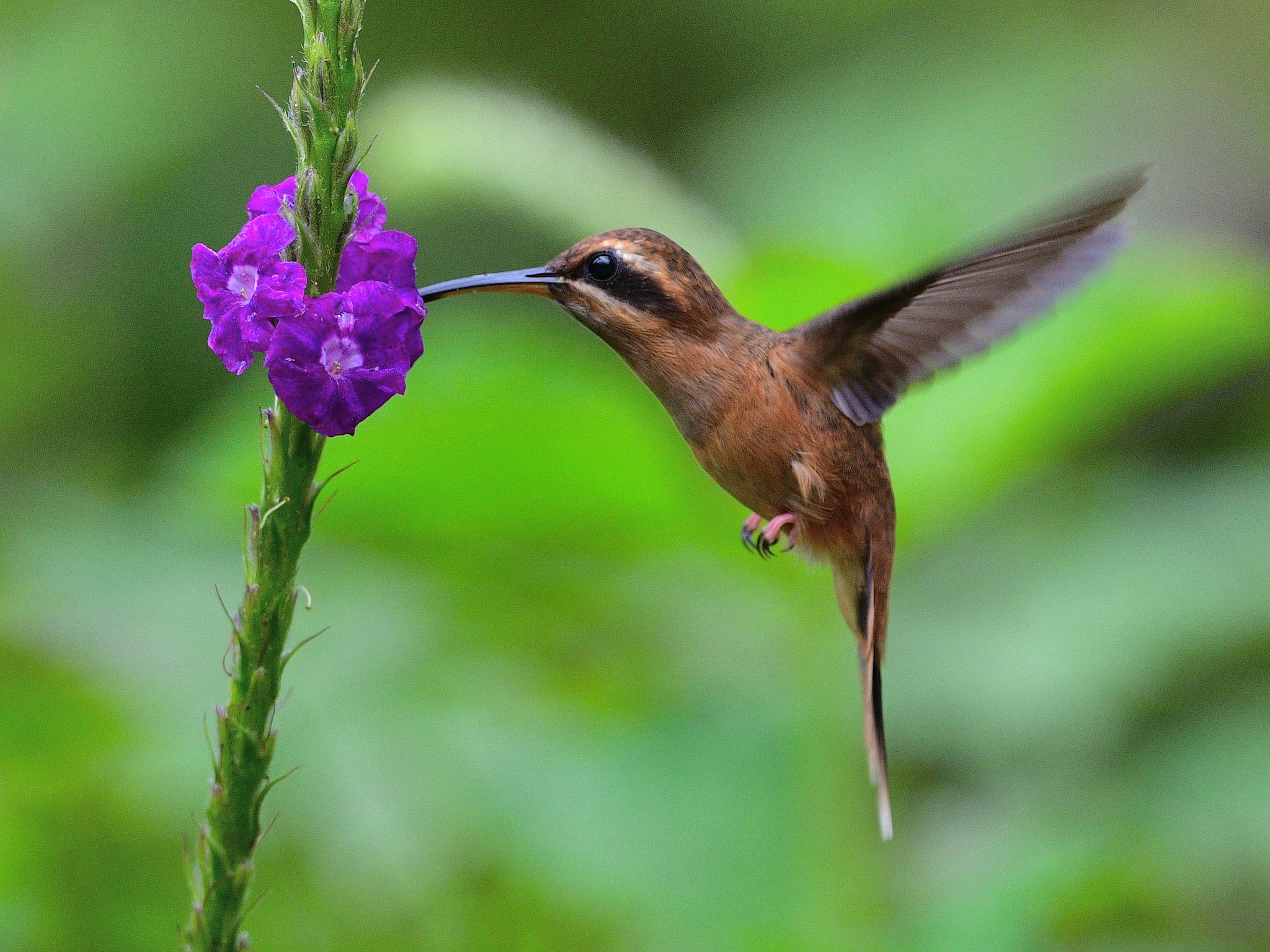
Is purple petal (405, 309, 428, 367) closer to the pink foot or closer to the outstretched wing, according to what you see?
the outstretched wing

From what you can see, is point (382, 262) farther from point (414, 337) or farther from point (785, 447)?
point (785, 447)

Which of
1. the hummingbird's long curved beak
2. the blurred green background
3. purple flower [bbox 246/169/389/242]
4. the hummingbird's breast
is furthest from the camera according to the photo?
the blurred green background

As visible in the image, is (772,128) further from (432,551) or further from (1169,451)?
(432,551)

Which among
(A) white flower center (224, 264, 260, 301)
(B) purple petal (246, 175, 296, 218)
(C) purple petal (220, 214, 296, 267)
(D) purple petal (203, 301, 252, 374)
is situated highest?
(B) purple petal (246, 175, 296, 218)

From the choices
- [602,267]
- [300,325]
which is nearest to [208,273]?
[300,325]

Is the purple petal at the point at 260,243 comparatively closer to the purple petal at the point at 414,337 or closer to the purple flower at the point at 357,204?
the purple flower at the point at 357,204

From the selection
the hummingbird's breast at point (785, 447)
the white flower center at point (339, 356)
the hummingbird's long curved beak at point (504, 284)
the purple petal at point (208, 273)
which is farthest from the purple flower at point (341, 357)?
the hummingbird's breast at point (785, 447)

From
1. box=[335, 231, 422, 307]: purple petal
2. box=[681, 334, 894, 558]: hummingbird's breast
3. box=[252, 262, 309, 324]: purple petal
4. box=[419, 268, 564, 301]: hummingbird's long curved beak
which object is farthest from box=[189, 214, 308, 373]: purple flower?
box=[681, 334, 894, 558]: hummingbird's breast
